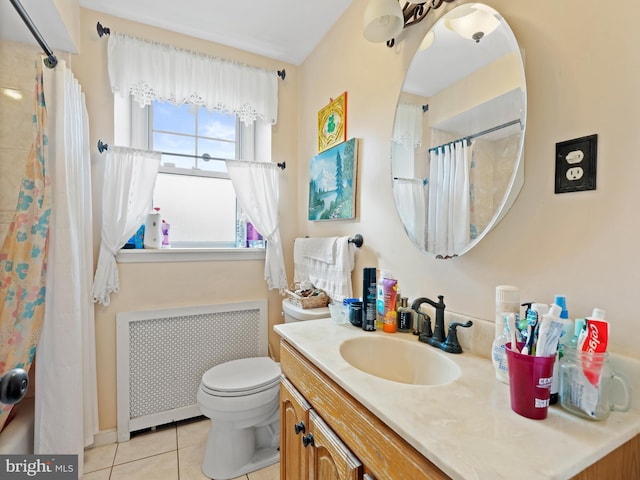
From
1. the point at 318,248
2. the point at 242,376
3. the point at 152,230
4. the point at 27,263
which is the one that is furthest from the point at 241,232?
the point at 27,263

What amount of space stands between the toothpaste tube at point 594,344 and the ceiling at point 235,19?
178 cm

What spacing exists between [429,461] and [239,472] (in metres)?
1.36

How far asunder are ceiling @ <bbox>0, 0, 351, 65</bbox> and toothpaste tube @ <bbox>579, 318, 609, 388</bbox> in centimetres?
178

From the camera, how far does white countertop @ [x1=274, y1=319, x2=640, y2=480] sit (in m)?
0.46

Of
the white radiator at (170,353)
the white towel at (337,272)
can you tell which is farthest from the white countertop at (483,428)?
the white radiator at (170,353)

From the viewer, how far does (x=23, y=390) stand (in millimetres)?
691

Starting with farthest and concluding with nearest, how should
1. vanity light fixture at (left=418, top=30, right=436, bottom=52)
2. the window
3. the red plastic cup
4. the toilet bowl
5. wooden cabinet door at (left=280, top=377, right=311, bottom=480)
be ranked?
the window < the toilet bowl < vanity light fixture at (left=418, top=30, right=436, bottom=52) < wooden cabinet door at (left=280, top=377, right=311, bottom=480) < the red plastic cup

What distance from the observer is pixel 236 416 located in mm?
1418

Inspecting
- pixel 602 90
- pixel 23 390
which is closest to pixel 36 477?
pixel 23 390

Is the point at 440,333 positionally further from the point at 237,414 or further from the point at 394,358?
the point at 237,414

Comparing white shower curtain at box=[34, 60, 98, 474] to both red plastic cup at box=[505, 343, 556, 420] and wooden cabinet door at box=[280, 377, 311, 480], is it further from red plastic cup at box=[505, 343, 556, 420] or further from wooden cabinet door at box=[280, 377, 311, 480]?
red plastic cup at box=[505, 343, 556, 420]

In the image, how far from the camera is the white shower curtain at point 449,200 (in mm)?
966

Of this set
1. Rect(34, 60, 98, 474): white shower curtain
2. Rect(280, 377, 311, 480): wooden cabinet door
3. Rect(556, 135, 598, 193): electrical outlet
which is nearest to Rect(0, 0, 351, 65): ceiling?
Rect(34, 60, 98, 474): white shower curtain

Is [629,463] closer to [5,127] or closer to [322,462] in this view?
[322,462]
